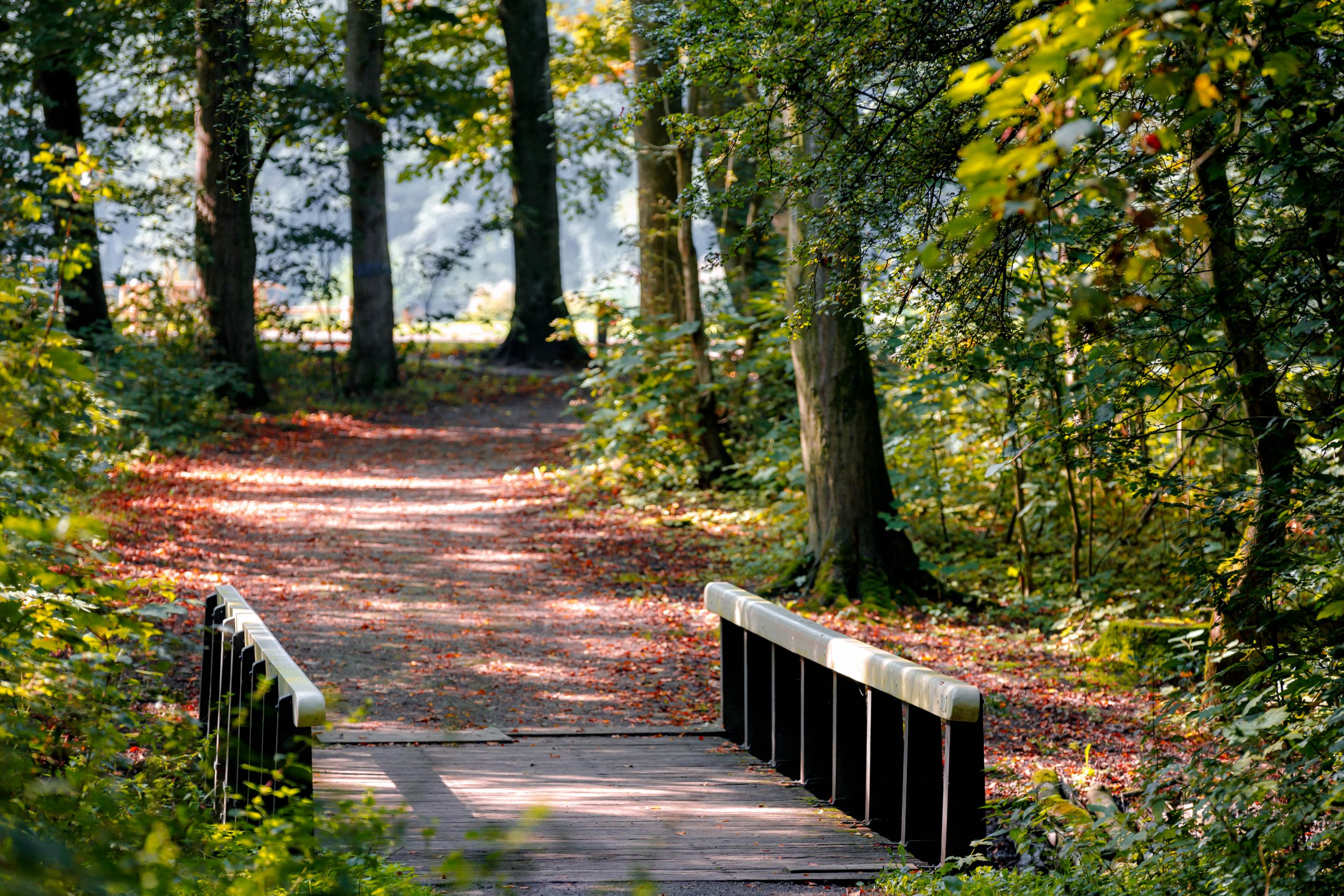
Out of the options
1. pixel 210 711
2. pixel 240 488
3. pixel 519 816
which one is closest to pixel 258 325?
pixel 240 488

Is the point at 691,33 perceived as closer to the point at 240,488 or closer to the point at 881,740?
the point at 881,740

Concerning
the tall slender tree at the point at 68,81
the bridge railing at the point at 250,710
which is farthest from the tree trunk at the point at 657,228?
the bridge railing at the point at 250,710

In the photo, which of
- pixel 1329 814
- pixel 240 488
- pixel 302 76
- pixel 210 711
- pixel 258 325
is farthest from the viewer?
pixel 258 325

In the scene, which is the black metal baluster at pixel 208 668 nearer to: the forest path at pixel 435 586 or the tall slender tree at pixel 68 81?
the forest path at pixel 435 586

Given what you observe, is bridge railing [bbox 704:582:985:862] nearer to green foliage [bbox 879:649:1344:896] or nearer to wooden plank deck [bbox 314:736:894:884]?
wooden plank deck [bbox 314:736:894:884]

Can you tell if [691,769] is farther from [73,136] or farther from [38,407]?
[73,136]

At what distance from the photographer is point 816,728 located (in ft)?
19.5

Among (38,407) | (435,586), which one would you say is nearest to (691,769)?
(38,407)

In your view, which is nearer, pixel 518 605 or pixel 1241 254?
pixel 1241 254

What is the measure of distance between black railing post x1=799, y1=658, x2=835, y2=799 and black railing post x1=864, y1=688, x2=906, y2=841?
0.67 m

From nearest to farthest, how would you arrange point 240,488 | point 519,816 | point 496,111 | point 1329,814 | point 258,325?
1. point 1329,814
2. point 519,816
3. point 240,488
4. point 258,325
5. point 496,111

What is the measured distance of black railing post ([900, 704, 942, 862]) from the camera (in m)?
4.85

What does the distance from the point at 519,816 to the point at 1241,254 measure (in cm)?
343

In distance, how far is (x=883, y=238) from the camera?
5.20m
